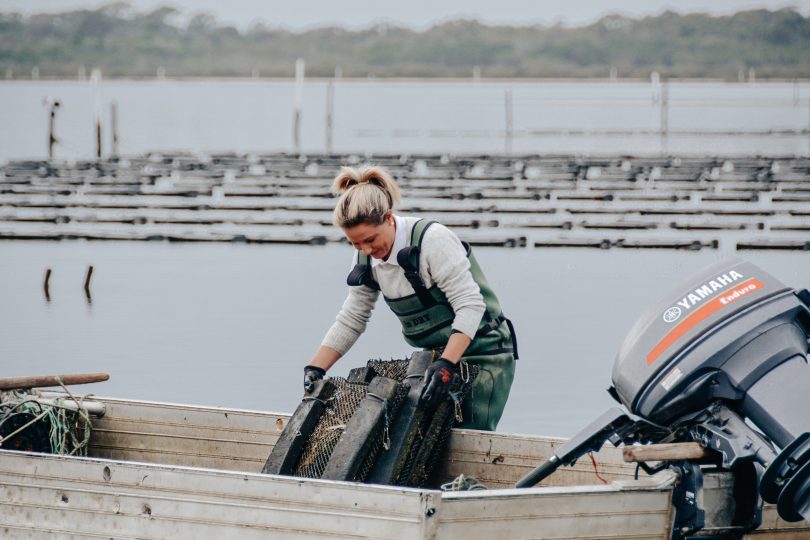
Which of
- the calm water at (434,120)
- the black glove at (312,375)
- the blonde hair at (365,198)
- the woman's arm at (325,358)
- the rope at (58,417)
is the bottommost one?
the calm water at (434,120)

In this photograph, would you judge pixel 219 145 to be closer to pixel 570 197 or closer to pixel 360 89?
pixel 570 197

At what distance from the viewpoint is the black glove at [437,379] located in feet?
14.8

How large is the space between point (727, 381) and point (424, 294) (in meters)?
1.02

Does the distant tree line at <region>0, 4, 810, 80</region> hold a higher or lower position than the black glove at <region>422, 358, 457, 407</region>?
higher

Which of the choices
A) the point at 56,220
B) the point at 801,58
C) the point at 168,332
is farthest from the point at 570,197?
the point at 801,58

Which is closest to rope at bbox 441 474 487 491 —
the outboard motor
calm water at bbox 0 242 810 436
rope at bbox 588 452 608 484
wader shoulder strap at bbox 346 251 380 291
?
the outboard motor

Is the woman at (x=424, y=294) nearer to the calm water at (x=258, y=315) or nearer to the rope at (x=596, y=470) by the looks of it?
the rope at (x=596, y=470)

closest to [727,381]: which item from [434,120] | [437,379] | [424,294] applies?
[437,379]

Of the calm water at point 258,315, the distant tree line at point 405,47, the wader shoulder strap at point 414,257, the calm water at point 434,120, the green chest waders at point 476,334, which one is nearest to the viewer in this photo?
the wader shoulder strap at point 414,257

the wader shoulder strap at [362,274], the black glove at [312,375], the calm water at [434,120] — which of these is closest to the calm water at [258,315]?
the black glove at [312,375]

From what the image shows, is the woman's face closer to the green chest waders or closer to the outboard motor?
the green chest waders

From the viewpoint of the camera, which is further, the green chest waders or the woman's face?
the green chest waders

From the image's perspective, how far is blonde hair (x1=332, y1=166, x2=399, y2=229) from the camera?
4.43 meters

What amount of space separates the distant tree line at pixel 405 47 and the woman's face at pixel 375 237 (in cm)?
8965
